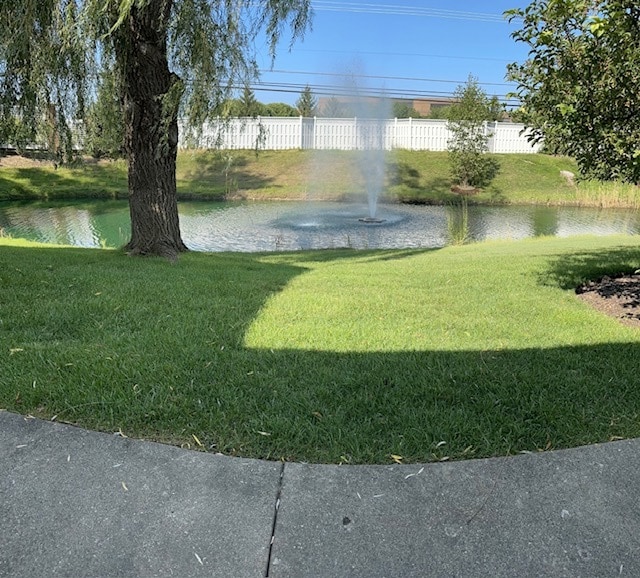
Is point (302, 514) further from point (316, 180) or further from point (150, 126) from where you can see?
point (316, 180)

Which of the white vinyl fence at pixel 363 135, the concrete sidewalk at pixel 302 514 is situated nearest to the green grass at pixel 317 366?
the concrete sidewalk at pixel 302 514

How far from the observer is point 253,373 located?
302cm

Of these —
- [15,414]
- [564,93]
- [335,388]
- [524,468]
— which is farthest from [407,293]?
[15,414]

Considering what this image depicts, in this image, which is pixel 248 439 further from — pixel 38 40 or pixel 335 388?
pixel 38 40

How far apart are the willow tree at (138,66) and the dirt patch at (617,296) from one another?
488 centimetres

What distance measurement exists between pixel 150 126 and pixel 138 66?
0.75 metres

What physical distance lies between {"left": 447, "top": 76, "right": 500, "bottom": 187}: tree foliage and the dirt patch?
23.4m

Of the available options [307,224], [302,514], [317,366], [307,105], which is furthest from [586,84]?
[307,105]

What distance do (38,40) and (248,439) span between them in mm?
6296

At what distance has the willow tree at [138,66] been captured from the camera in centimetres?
627

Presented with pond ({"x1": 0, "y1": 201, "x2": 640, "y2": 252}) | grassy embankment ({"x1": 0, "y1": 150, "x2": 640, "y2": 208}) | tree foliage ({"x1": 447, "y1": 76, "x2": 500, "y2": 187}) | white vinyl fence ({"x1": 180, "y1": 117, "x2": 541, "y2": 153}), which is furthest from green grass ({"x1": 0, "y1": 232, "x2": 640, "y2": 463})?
white vinyl fence ({"x1": 180, "y1": 117, "x2": 541, "y2": 153})

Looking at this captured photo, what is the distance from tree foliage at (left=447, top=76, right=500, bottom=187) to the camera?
27984mm

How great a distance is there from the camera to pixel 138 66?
6.96 metres

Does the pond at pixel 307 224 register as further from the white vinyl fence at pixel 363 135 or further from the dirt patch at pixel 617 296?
the white vinyl fence at pixel 363 135
